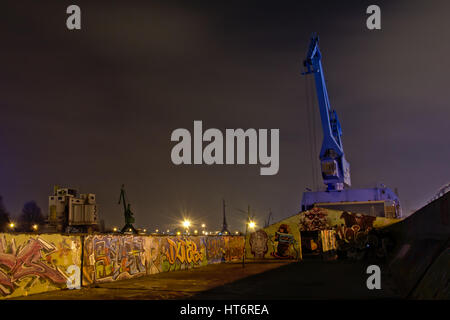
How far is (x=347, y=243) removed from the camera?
35844mm

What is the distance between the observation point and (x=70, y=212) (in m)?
79.3

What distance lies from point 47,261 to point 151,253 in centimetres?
767

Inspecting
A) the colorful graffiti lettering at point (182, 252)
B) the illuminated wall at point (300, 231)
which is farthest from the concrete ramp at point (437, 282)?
the illuminated wall at point (300, 231)

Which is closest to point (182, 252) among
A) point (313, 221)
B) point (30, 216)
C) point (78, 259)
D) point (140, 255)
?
point (140, 255)

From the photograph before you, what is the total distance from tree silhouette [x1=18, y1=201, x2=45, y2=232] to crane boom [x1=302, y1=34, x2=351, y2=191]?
320 feet

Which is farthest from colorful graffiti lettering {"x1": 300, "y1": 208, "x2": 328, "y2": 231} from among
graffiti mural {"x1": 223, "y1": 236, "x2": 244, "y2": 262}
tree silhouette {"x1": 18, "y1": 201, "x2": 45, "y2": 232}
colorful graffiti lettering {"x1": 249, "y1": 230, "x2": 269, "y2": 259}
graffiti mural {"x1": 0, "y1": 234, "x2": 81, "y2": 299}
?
tree silhouette {"x1": 18, "y1": 201, "x2": 45, "y2": 232}

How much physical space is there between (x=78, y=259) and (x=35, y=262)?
227cm

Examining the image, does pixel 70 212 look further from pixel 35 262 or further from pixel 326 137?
pixel 35 262

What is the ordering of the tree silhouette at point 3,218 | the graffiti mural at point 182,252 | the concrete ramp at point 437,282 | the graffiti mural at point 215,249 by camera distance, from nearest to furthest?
the concrete ramp at point 437,282
the graffiti mural at point 182,252
the graffiti mural at point 215,249
the tree silhouette at point 3,218

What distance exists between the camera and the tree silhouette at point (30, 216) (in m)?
125

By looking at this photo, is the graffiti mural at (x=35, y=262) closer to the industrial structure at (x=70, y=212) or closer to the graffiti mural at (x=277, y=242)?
the graffiti mural at (x=277, y=242)

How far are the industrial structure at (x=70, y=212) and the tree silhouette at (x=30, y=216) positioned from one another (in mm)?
49211

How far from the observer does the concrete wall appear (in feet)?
44.5

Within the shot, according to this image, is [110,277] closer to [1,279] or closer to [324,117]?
[1,279]
